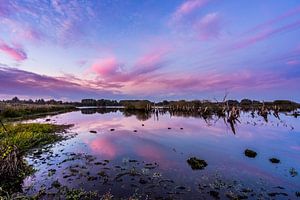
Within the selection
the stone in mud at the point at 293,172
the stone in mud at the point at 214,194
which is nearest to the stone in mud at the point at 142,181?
the stone in mud at the point at 214,194

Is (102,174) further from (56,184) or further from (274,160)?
(274,160)

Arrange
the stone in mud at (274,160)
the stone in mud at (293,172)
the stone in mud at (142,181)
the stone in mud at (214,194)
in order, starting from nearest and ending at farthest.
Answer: the stone in mud at (214,194), the stone in mud at (142,181), the stone in mud at (293,172), the stone in mud at (274,160)

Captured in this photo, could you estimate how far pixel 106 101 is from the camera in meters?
181

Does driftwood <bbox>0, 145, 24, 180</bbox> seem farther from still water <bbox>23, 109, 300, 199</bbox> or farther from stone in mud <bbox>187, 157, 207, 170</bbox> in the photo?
stone in mud <bbox>187, 157, 207, 170</bbox>

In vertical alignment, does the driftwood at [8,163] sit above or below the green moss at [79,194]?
above

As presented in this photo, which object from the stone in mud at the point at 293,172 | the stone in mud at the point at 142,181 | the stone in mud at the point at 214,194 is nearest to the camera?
the stone in mud at the point at 214,194

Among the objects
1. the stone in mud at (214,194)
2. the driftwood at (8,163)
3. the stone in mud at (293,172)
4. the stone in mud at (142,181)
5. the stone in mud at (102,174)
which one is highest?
the driftwood at (8,163)

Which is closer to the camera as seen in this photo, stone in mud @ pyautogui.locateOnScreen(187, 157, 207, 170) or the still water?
the still water

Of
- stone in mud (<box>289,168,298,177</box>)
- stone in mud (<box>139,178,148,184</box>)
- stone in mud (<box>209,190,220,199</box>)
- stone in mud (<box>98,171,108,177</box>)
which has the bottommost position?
stone in mud (<box>289,168,298,177</box>)

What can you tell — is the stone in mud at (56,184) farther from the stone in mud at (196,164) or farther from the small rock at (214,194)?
the stone in mud at (196,164)

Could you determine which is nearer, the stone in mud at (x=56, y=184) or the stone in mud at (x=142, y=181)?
the stone in mud at (x=56, y=184)

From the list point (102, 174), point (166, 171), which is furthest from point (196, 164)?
point (102, 174)

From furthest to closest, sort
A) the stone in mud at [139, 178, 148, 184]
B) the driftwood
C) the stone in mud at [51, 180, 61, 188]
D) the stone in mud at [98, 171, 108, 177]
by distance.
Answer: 1. the stone in mud at [98, 171, 108, 177]
2. the stone in mud at [139, 178, 148, 184]
3. the driftwood
4. the stone in mud at [51, 180, 61, 188]

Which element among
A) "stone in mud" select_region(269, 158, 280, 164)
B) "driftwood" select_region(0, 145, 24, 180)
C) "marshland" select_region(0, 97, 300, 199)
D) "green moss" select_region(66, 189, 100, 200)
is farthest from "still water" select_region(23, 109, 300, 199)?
"driftwood" select_region(0, 145, 24, 180)
